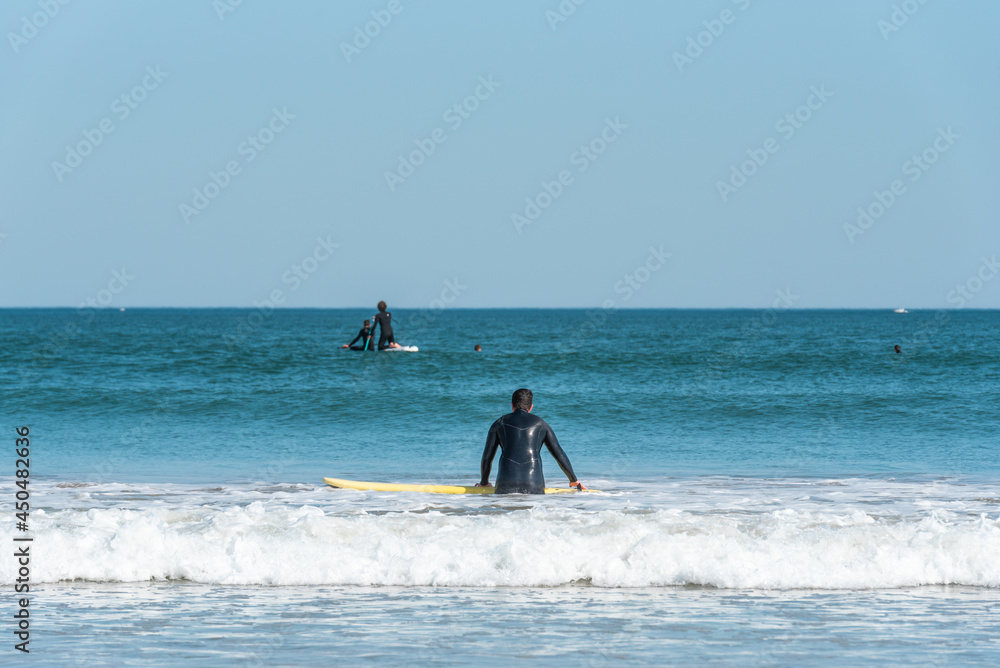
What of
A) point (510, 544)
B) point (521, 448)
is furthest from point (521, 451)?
point (510, 544)

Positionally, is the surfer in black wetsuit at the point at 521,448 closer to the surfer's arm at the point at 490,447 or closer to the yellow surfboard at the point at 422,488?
the surfer's arm at the point at 490,447

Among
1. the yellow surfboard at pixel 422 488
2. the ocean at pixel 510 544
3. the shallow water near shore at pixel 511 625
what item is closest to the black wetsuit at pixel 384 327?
the ocean at pixel 510 544

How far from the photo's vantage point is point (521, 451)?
10.2m

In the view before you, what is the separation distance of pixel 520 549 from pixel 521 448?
233 cm

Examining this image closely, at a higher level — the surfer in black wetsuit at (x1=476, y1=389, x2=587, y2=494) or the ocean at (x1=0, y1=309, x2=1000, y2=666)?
the surfer in black wetsuit at (x1=476, y1=389, x2=587, y2=494)

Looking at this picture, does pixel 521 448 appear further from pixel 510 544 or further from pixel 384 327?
pixel 384 327

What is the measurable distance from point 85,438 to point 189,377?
11141 mm

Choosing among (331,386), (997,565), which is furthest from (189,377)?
(997,565)

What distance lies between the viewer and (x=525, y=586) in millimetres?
7621

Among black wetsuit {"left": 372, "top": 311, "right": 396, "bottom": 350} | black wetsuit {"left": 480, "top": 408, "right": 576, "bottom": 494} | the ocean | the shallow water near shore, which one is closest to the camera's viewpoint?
the shallow water near shore

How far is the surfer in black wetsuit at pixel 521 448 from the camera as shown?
394 inches

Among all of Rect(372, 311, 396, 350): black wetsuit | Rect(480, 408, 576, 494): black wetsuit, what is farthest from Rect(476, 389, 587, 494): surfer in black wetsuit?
Rect(372, 311, 396, 350): black wetsuit

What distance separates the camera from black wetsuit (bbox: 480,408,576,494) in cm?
1001

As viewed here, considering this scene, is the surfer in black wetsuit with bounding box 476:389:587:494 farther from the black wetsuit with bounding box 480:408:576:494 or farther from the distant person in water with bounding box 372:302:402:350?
the distant person in water with bounding box 372:302:402:350
